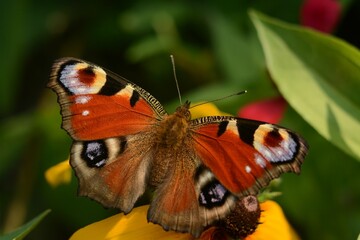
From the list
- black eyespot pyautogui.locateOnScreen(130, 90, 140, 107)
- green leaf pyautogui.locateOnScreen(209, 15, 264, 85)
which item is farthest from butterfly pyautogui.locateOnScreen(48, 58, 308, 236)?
green leaf pyautogui.locateOnScreen(209, 15, 264, 85)

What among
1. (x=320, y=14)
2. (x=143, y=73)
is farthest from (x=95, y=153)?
(x=143, y=73)

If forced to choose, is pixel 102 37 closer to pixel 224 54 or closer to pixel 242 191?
pixel 224 54

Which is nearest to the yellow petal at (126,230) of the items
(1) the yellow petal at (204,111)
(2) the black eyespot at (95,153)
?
(2) the black eyespot at (95,153)

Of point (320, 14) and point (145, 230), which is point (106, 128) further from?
point (320, 14)

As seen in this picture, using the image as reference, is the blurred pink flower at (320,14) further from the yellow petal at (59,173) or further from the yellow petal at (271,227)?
the yellow petal at (59,173)

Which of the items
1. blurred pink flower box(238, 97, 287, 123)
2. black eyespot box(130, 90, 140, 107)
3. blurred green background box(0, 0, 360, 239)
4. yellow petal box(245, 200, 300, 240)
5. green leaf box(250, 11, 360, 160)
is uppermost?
green leaf box(250, 11, 360, 160)

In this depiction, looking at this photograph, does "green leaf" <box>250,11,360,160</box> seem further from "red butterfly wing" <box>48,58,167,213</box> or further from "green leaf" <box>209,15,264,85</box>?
"green leaf" <box>209,15,264,85</box>

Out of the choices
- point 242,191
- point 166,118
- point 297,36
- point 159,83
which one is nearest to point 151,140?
point 166,118
